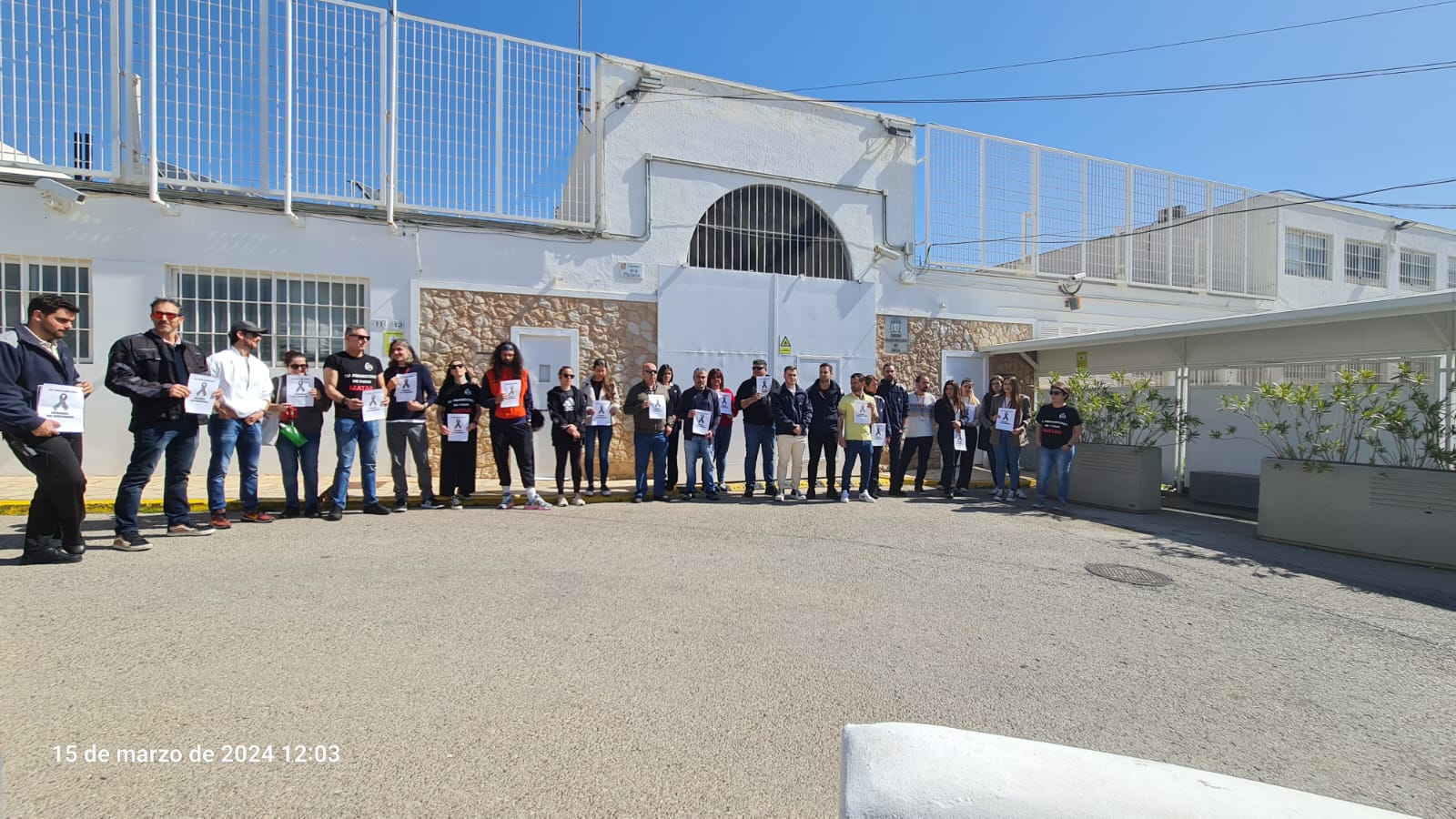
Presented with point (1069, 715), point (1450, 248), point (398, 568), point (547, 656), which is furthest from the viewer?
point (1450, 248)

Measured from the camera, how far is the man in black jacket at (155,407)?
5.82m

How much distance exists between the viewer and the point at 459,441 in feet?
28.0

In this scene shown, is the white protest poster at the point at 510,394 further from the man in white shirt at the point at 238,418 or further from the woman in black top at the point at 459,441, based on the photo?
the man in white shirt at the point at 238,418

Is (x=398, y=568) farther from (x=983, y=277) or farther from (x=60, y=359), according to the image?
(x=983, y=277)

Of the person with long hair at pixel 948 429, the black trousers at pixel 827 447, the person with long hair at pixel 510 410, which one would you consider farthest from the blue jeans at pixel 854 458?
the person with long hair at pixel 510 410

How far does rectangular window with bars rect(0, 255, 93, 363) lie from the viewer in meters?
9.30

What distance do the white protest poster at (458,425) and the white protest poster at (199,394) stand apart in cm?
251

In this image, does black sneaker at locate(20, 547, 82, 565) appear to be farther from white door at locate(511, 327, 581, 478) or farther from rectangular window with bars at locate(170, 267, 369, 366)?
white door at locate(511, 327, 581, 478)

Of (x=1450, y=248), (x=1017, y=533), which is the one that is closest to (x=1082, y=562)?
(x=1017, y=533)

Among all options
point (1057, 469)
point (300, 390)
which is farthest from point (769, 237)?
point (300, 390)

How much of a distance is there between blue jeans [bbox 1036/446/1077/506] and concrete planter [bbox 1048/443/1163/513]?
27 cm

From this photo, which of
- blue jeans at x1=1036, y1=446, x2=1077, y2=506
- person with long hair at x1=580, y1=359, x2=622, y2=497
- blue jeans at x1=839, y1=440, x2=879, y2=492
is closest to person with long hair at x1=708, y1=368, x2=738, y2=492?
person with long hair at x1=580, y1=359, x2=622, y2=497

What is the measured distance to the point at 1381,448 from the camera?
7.34 meters

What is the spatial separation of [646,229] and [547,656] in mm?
9425
